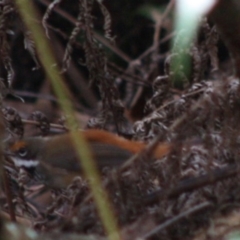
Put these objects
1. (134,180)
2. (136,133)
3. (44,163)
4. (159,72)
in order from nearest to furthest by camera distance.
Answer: (134,180) → (136,133) → (44,163) → (159,72)

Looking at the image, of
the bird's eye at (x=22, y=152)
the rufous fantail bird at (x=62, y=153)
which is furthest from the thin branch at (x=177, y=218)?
the bird's eye at (x=22, y=152)

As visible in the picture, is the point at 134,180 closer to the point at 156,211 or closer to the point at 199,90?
the point at 156,211

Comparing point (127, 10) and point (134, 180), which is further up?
→ point (127, 10)

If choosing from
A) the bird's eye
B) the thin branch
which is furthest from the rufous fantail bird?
the thin branch

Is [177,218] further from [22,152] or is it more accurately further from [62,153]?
[22,152]

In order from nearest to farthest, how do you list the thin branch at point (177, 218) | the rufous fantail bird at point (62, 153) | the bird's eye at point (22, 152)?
the thin branch at point (177, 218) → the rufous fantail bird at point (62, 153) → the bird's eye at point (22, 152)

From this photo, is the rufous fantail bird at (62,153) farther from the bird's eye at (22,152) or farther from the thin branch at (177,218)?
the thin branch at (177,218)

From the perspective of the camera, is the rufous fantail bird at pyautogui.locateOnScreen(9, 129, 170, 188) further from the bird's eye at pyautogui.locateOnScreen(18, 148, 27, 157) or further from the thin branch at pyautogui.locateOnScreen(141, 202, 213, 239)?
the thin branch at pyautogui.locateOnScreen(141, 202, 213, 239)

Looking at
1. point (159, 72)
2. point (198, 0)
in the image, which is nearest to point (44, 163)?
point (159, 72)
